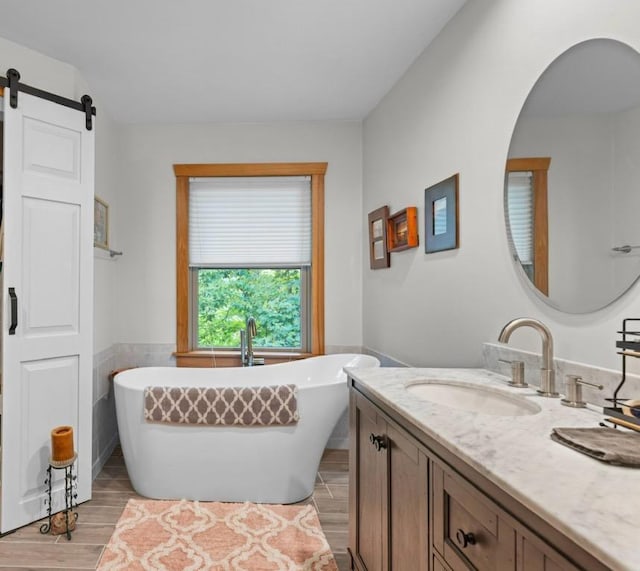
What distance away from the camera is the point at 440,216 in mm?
2199

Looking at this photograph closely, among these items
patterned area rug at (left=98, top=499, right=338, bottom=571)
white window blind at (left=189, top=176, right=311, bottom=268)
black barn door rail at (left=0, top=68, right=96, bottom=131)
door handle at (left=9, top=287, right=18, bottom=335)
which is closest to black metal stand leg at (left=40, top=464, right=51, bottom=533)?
patterned area rug at (left=98, top=499, right=338, bottom=571)

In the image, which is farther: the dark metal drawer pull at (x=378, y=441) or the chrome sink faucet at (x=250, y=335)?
the chrome sink faucet at (x=250, y=335)

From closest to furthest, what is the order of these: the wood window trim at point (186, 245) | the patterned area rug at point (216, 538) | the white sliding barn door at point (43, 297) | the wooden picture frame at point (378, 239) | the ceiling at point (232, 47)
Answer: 1. the patterned area rug at point (216, 538)
2. the ceiling at point (232, 47)
3. the white sliding barn door at point (43, 297)
4. the wooden picture frame at point (378, 239)
5. the wood window trim at point (186, 245)

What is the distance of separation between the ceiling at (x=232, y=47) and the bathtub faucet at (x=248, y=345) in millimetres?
1658

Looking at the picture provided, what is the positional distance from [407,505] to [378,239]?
2122 millimetres

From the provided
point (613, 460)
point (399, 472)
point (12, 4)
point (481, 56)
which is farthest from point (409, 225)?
point (12, 4)

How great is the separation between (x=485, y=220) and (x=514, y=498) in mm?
1360

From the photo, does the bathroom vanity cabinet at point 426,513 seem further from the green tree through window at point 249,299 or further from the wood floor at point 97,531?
the green tree through window at point 249,299

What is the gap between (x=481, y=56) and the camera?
185 cm

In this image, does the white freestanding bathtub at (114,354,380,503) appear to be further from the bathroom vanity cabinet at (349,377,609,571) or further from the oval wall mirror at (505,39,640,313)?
the oval wall mirror at (505,39,640,313)

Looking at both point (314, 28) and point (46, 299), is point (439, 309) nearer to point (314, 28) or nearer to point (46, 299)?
point (314, 28)

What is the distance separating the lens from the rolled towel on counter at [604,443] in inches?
30.7

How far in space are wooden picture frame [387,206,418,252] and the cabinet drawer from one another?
5.47 ft

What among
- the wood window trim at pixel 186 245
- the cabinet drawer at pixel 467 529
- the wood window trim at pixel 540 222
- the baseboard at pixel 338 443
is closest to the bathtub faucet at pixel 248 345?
the wood window trim at pixel 186 245
